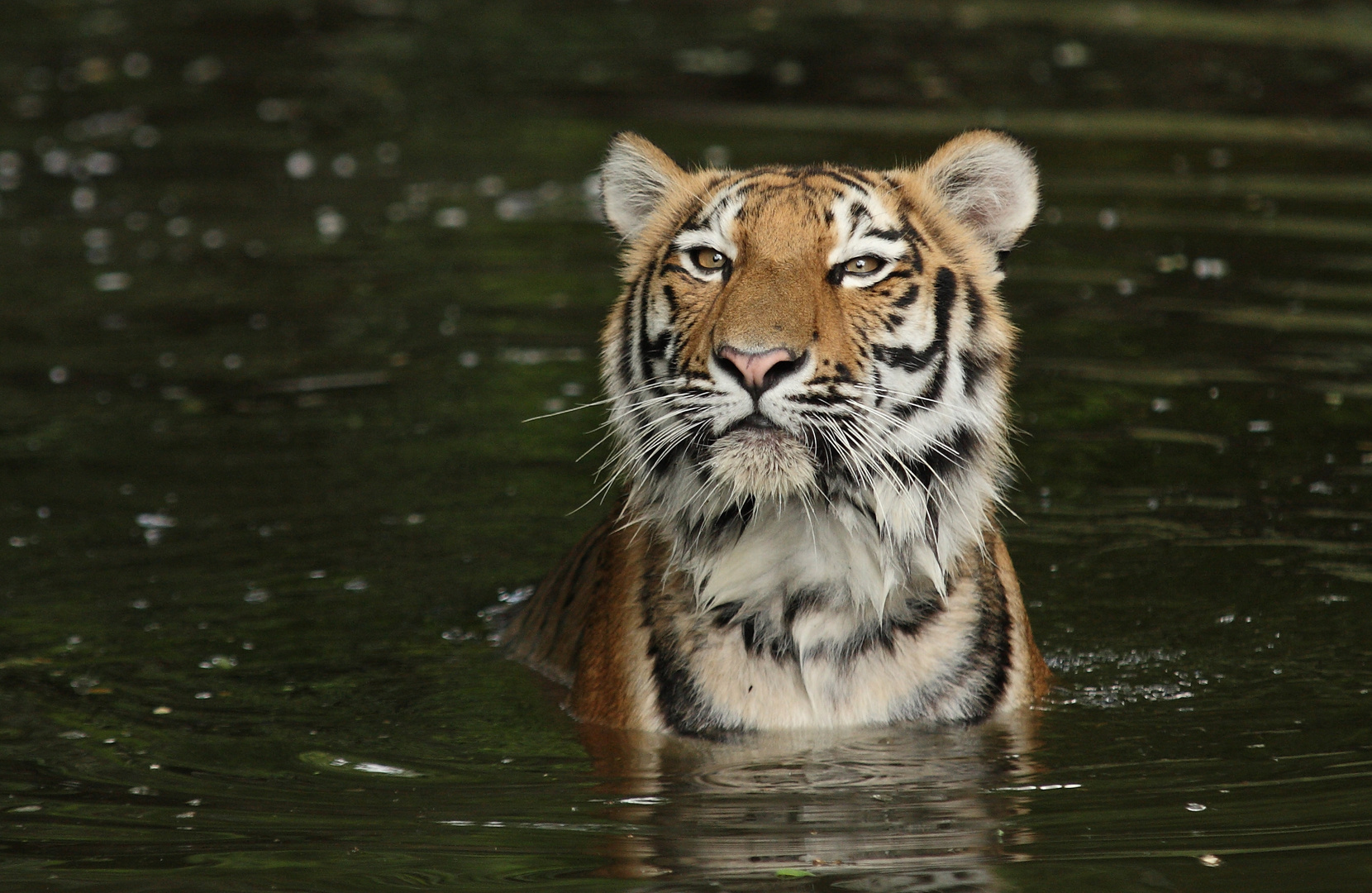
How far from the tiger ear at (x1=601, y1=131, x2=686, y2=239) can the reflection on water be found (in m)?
1.26

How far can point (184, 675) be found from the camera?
5.16 meters

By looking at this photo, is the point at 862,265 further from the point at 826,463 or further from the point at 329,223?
the point at 329,223

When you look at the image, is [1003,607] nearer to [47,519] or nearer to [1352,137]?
[47,519]

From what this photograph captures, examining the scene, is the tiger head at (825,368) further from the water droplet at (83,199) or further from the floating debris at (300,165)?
the floating debris at (300,165)

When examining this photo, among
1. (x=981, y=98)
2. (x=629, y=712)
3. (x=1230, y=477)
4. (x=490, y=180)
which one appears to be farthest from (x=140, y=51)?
(x=629, y=712)

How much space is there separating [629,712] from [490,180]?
25.1ft

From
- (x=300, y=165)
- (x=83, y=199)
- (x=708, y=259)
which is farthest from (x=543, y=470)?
(x=300, y=165)

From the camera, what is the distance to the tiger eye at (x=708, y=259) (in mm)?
4176

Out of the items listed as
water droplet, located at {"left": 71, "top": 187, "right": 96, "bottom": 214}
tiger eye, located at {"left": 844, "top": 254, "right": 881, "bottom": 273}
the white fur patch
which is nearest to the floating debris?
water droplet, located at {"left": 71, "top": 187, "right": 96, "bottom": 214}

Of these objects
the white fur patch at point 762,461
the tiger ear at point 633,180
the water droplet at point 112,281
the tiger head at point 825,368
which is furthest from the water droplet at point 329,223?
the white fur patch at point 762,461

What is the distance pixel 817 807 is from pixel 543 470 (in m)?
3.13

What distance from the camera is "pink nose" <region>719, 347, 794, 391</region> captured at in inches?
147

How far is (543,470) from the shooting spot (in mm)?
6934

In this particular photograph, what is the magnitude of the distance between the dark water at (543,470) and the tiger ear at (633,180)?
48.8 inches
